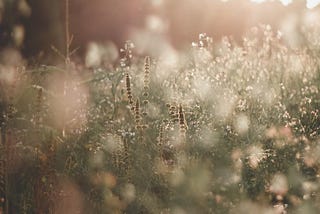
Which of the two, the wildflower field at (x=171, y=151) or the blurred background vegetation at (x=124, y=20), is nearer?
the wildflower field at (x=171, y=151)

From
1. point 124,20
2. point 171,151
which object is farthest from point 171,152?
point 124,20

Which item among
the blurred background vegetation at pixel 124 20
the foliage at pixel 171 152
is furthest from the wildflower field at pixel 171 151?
the blurred background vegetation at pixel 124 20

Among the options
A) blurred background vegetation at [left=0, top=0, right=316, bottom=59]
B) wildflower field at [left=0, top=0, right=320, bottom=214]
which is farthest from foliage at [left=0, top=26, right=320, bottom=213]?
blurred background vegetation at [left=0, top=0, right=316, bottom=59]

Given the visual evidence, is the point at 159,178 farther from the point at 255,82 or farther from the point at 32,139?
the point at 255,82

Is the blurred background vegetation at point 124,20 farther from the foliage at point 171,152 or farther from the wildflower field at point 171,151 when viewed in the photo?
the foliage at point 171,152

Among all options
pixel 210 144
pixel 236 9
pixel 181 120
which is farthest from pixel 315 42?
pixel 236 9

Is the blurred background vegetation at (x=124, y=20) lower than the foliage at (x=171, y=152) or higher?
higher

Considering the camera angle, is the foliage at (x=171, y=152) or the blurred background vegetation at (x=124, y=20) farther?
the blurred background vegetation at (x=124, y=20)

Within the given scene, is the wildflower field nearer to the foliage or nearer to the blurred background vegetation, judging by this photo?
the foliage

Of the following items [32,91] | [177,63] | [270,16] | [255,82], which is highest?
[270,16]
